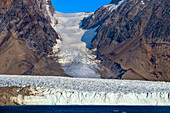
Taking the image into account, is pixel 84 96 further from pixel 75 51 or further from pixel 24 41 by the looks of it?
pixel 75 51

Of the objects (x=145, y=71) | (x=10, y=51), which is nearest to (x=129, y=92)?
(x=145, y=71)
